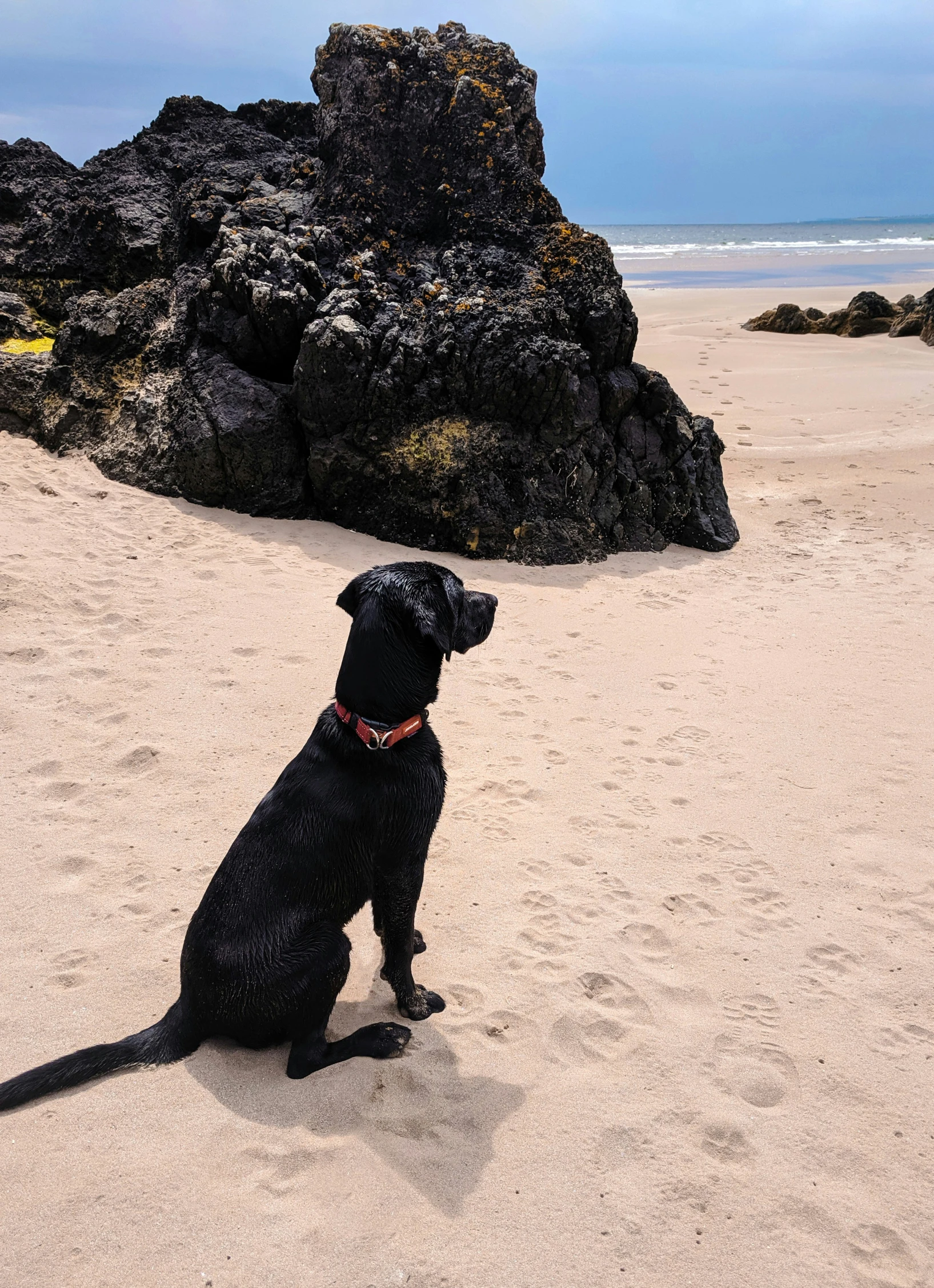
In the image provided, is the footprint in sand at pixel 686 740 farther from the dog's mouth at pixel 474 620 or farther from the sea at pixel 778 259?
the sea at pixel 778 259

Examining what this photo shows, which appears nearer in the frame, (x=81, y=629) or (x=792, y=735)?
(x=792, y=735)

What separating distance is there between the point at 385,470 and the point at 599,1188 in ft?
18.9

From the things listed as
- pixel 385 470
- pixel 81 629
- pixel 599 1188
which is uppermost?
pixel 385 470

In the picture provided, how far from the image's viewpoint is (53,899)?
11.3 feet

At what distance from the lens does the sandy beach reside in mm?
2373

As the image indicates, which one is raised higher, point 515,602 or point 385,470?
point 385,470

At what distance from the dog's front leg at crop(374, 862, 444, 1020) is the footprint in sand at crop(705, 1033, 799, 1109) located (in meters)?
1.04

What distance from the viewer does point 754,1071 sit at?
2918mm

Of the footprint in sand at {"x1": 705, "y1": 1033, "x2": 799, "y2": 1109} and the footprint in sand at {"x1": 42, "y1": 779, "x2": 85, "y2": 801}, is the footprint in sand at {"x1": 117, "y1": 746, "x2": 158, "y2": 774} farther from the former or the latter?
the footprint in sand at {"x1": 705, "y1": 1033, "x2": 799, "y2": 1109}

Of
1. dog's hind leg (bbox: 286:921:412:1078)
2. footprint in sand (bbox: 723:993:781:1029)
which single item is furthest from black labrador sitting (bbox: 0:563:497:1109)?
footprint in sand (bbox: 723:993:781:1029)

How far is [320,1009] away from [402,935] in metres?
0.38

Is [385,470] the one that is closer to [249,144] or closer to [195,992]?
[249,144]

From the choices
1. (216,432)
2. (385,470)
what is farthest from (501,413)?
(216,432)

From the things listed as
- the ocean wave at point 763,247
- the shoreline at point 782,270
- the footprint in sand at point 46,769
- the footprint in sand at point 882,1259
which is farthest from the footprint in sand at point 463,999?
the ocean wave at point 763,247
